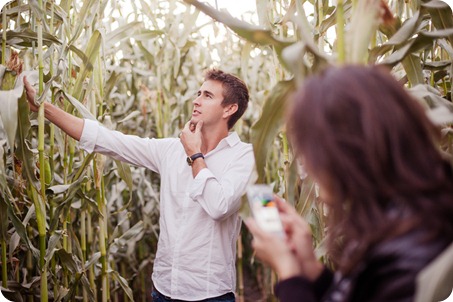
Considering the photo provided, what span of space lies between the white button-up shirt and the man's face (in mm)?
124

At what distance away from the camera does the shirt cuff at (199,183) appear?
5.83 ft

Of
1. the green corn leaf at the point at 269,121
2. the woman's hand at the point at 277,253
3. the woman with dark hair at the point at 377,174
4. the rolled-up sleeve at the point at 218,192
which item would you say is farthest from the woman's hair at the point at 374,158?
the rolled-up sleeve at the point at 218,192

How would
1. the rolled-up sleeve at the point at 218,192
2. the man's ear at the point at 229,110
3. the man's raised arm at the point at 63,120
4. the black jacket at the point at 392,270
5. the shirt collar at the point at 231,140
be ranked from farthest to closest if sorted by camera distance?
the man's ear at the point at 229,110 → the shirt collar at the point at 231,140 → the man's raised arm at the point at 63,120 → the rolled-up sleeve at the point at 218,192 → the black jacket at the point at 392,270

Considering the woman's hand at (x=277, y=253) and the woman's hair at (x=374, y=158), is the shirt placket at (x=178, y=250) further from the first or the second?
the woman's hair at (x=374, y=158)

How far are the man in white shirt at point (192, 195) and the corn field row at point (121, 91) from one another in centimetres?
12

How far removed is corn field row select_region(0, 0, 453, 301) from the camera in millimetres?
1305

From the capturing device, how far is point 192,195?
5.89ft

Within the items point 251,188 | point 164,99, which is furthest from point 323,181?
point 164,99

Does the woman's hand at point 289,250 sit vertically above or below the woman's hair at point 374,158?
below

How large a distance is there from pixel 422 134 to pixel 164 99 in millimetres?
2814

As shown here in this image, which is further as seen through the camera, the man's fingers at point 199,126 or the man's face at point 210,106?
the man's face at point 210,106

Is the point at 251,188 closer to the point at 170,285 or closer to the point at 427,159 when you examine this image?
the point at 427,159

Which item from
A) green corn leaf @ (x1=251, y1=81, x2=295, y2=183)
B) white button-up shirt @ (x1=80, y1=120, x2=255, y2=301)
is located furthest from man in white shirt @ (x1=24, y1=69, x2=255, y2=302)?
green corn leaf @ (x1=251, y1=81, x2=295, y2=183)

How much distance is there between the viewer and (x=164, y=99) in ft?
11.6
